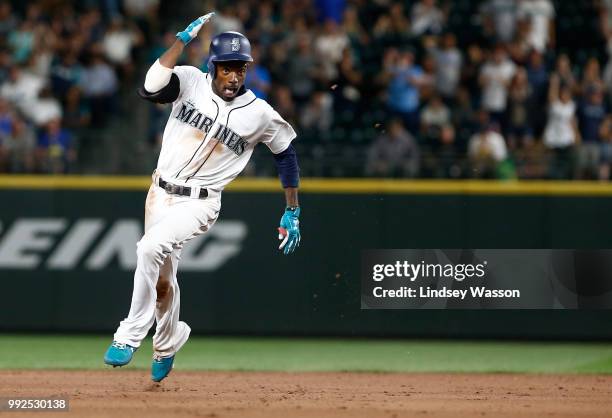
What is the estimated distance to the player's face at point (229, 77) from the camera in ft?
27.1

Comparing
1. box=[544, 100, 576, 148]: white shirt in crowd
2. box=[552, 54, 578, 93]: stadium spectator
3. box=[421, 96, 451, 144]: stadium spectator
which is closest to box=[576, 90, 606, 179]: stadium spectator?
box=[544, 100, 576, 148]: white shirt in crowd

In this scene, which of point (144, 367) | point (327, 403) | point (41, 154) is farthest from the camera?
point (41, 154)

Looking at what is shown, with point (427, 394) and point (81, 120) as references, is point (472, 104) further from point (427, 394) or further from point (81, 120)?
point (427, 394)

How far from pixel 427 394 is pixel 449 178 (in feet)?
14.7

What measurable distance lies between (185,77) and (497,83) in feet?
23.3

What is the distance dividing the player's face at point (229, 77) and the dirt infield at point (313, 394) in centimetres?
214

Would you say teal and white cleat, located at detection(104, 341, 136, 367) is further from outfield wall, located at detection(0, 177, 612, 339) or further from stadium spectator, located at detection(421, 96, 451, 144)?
stadium spectator, located at detection(421, 96, 451, 144)

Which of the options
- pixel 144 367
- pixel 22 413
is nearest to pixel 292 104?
pixel 144 367

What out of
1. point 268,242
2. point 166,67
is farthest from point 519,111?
point 166,67

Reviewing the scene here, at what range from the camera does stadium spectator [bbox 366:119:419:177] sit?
42.4 ft

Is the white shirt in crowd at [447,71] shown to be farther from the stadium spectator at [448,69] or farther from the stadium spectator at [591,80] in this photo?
the stadium spectator at [591,80]

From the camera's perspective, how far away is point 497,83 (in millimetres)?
14586

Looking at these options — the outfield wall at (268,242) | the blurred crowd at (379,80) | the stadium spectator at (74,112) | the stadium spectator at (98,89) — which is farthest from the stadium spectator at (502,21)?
the stadium spectator at (74,112)

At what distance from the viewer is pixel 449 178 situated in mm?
12828
